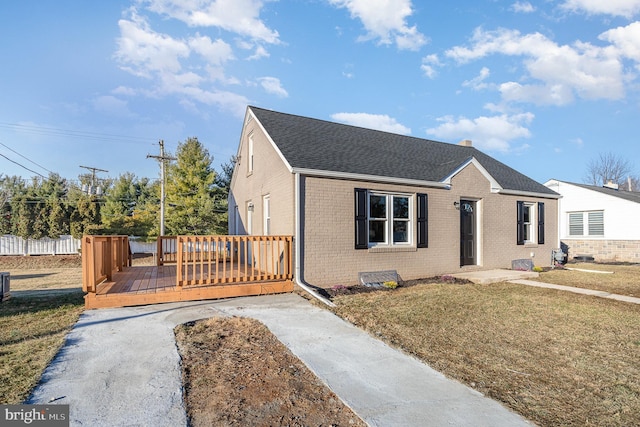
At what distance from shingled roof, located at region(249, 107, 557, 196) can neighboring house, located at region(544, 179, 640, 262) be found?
5.79 metres

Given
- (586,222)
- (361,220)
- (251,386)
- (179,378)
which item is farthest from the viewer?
(586,222)

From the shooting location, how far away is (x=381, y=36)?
498 inches

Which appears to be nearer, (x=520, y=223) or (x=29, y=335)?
(x=29, y=335)

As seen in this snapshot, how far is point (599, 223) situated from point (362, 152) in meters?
14.6

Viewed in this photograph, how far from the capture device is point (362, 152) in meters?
9.74

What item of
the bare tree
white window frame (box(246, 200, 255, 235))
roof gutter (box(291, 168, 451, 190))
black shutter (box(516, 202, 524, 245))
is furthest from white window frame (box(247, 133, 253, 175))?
the bare tree

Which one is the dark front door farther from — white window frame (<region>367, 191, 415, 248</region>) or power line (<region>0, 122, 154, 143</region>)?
power line (<region>0, 122, 154, 143</region>)

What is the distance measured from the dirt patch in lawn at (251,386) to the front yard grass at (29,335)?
139cm

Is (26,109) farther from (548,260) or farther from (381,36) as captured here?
(548,260)

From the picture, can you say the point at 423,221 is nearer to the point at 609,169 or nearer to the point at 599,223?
the point at 599,223

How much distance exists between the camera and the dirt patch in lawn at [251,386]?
2.54m

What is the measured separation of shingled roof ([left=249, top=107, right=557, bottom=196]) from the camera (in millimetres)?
8367

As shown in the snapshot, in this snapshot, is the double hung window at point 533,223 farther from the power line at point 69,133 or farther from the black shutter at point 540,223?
the power line at point 69,133

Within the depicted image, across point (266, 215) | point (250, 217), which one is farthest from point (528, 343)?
point (250, 217)
